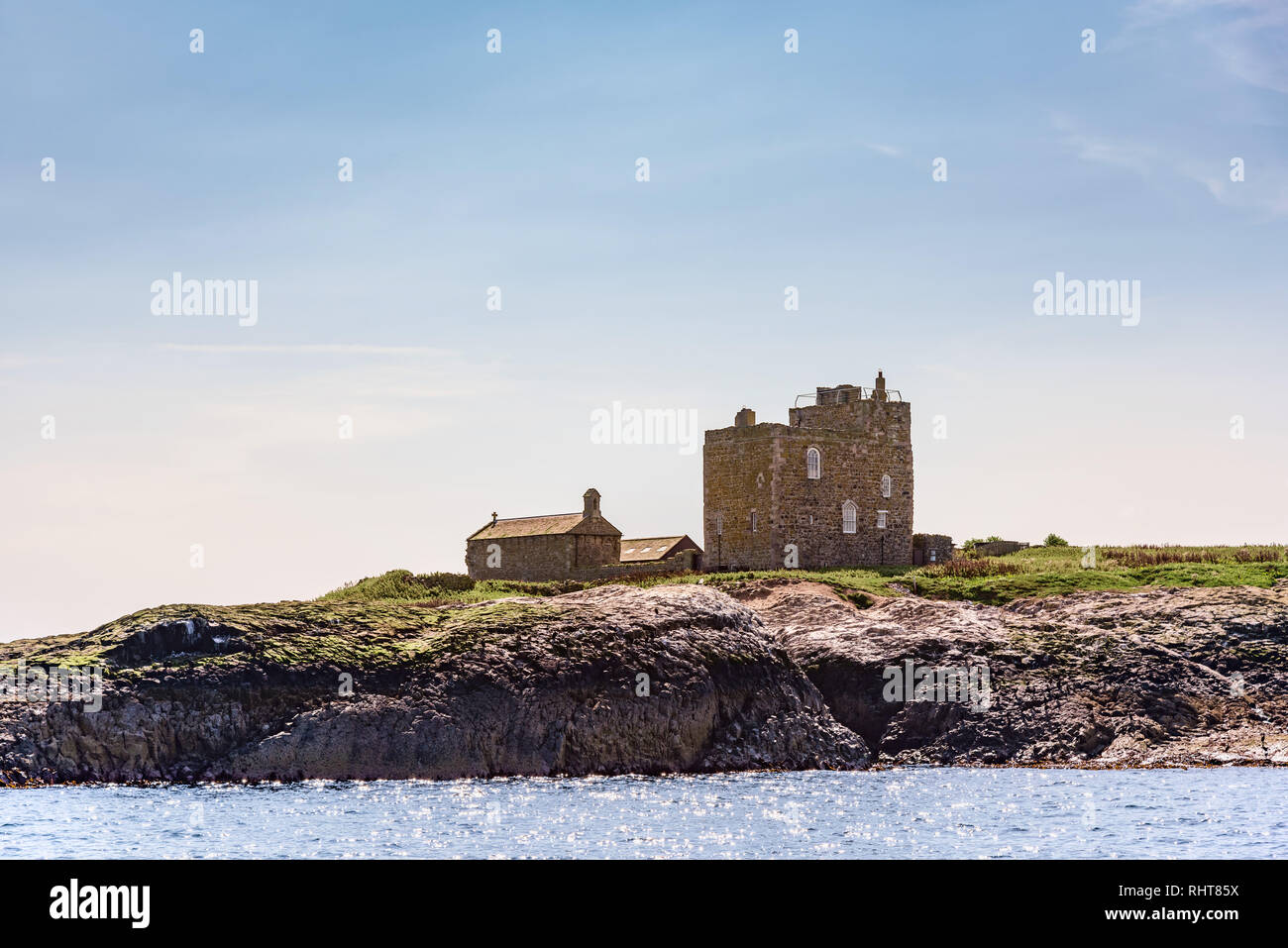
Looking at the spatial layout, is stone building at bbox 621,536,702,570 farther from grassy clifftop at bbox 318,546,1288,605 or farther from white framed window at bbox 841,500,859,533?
grassy clifftop at bbox 318,546,1288,605

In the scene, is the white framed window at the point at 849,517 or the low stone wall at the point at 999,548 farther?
the low stone wall at the point at 999,548

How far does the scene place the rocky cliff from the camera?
29219 mm

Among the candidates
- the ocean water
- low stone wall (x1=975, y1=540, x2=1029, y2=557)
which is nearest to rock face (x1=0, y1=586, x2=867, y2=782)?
the ocean water

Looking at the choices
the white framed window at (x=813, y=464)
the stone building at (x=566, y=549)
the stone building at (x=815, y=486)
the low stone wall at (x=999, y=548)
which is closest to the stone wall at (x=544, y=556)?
the stone building at (x=566, y=549)

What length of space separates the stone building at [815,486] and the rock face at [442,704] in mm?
24707

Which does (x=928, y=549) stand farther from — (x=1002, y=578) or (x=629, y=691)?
(x=629, y=691)

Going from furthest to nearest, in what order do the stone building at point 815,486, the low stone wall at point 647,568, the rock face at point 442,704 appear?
the low stone wall at point 647,568
the stone building at point 815,486
the rock face at point 442,704

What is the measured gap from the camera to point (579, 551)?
6650 centimetres

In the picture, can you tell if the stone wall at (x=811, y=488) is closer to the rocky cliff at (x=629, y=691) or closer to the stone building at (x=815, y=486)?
the stone building at (x=815, y=486)

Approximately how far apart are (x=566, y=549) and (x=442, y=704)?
35.8m

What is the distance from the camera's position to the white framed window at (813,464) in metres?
60.3

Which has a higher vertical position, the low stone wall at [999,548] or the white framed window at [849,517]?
the white framed window at [849,517]

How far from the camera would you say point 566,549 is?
66.2 metres
